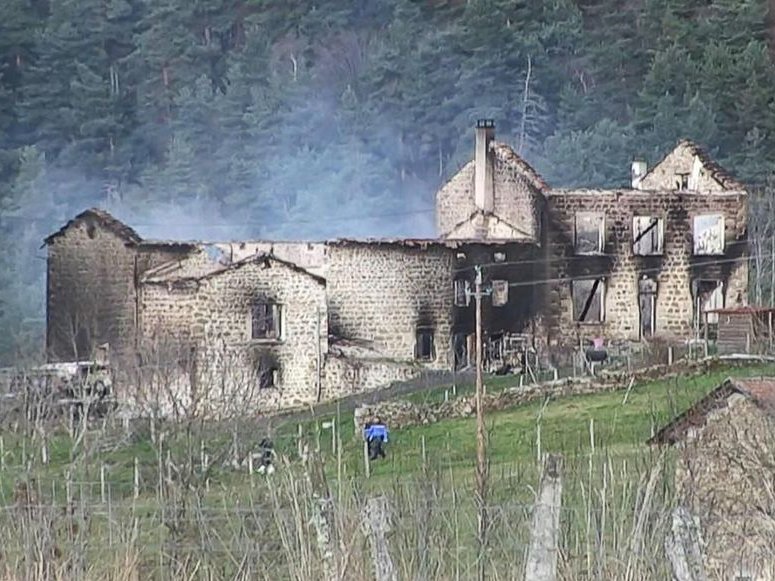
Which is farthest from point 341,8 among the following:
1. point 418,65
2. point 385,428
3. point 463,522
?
point 463,522

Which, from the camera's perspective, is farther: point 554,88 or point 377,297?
point 554,88

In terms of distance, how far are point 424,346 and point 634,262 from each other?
5.59m

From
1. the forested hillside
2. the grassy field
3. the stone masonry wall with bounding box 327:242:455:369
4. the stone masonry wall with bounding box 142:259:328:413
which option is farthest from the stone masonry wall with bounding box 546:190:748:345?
the grassy field

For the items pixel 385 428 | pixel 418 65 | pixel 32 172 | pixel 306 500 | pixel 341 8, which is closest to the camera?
pixel 306 500

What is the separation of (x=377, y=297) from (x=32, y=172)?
3293 cm

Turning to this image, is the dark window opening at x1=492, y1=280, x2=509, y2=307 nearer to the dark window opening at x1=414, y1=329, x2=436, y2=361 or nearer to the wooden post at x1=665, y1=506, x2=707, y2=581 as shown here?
the dark window opening at x1=414, y1=329, x2=436, y2=361

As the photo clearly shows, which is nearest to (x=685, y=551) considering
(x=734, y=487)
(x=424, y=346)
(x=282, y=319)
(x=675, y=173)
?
(x=734, y=487)

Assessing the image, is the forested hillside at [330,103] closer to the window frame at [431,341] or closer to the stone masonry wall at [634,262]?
the stone masonry wall at [634,262]

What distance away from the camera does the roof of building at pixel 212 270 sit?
43.2m

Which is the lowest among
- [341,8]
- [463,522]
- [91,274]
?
[463,522]

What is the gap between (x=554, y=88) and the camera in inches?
3182

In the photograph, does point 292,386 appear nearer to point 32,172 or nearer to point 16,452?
point 16,452

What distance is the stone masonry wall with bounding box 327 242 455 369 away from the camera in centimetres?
4303

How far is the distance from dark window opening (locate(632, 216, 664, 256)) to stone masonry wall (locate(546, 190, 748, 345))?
12 cm
